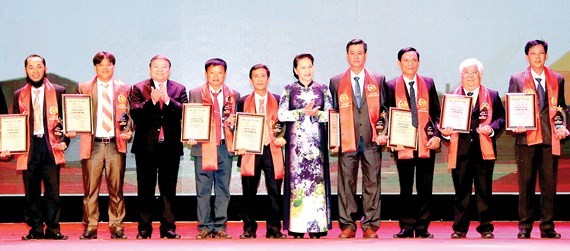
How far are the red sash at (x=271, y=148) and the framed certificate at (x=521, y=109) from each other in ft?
5.53

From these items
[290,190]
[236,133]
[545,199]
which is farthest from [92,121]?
[545,199]

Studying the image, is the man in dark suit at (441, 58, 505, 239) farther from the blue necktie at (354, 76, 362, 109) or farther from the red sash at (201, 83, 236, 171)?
the red sash at (201, 83, 236, 171)

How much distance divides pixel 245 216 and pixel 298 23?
2116mm

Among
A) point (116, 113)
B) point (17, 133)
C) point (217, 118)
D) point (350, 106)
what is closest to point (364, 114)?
point (350, 106)

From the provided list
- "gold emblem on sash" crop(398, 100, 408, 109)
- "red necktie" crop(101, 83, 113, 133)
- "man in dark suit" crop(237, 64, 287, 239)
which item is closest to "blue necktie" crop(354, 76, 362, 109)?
"gold emblem on sash" crop(398, 100, 408, 109)

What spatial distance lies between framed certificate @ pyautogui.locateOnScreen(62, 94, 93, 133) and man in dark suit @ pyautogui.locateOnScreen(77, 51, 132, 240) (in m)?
0.05

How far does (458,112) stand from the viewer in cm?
569

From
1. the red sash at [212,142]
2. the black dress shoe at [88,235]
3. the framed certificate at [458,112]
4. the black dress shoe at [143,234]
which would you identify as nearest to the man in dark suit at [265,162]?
the red sash at [212,142]

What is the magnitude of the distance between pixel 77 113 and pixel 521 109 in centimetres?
321

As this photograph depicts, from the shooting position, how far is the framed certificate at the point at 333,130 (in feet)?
18.7

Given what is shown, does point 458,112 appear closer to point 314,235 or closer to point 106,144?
point 314,235

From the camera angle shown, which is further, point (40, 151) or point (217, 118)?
point (217, 118)

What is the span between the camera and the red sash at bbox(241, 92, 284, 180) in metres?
5.78

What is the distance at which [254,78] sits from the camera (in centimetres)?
585
